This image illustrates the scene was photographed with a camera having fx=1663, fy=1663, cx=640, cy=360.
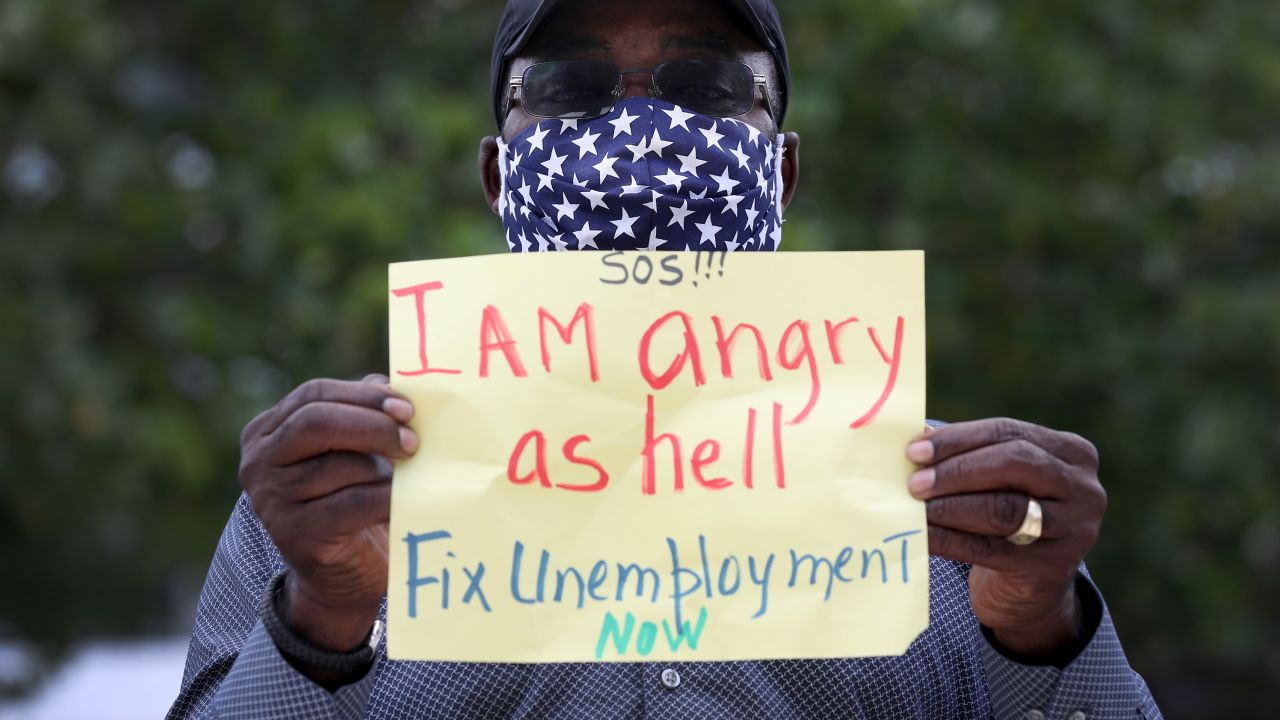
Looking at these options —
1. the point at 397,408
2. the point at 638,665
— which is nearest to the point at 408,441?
the point at 397,408

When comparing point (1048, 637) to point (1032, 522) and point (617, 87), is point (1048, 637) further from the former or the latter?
point (617, 87)

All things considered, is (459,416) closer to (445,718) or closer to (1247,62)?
(445,718)

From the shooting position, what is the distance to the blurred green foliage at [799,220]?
22.7 feet

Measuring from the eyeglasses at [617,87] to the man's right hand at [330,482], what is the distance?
2.44ft

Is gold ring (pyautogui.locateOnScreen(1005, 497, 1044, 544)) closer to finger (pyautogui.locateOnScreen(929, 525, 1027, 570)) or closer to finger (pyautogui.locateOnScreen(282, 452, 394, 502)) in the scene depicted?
finger (pyautogui.locateOnScreen(929, 525, 1027, 570))

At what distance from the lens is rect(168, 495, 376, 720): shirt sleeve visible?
210cm

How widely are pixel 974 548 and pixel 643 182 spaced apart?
0.84 m

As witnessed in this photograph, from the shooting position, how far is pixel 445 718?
241cm

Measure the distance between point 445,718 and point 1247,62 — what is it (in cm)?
641

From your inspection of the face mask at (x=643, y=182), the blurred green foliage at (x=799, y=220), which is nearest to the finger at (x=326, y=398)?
the face mask at (x=643, y=182)

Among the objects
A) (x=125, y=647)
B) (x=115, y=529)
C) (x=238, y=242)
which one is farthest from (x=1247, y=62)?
(x=125, y=647)

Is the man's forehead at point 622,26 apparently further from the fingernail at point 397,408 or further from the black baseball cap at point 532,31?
the fingernail at point 397,408

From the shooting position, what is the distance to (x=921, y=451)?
208 cm

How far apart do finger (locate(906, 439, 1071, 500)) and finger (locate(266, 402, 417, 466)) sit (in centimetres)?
71
